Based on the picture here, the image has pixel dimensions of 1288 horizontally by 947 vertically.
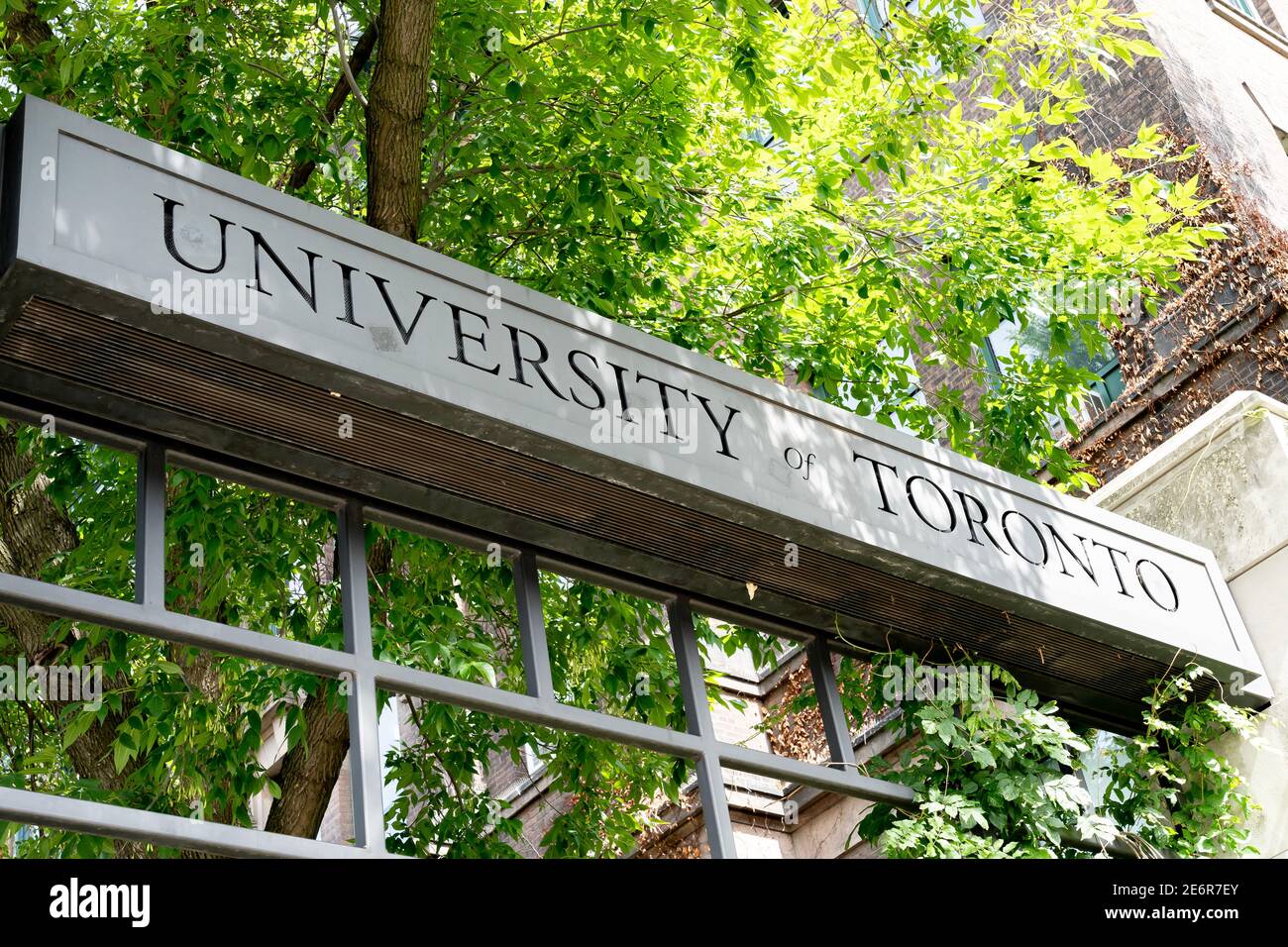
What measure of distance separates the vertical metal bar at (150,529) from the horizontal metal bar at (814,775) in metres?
1.87

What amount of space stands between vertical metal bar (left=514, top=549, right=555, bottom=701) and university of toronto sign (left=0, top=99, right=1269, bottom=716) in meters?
0.40

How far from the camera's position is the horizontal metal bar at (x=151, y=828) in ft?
11.1

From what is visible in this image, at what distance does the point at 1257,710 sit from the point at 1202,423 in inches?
51.1

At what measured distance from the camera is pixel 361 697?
407 cm

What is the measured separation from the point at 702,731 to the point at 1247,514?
2.89m

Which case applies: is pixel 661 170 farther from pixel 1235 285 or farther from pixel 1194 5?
pixel 1194 5

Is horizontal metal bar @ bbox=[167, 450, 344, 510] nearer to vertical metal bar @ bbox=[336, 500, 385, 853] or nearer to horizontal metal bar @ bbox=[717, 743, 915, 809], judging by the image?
vertical metal bar @ bbox=[336, 500, 385, 853]

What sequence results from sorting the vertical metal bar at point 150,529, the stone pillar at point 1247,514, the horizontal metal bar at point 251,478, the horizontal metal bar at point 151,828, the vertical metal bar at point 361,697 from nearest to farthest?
the horizontal metal bar at point 151,828 → the vertical metal bar at point 150,529 → the vertical metal bar at point 361,697 → the horizontal metal bar at point 251,478 → the stone pillar at point 1247,514

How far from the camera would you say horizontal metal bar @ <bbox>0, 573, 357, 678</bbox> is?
3.61 meters

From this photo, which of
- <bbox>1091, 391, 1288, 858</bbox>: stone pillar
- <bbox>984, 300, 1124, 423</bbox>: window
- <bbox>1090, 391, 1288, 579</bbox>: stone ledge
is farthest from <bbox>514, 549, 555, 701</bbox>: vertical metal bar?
<bbox>984, 300, 1124, 423</bbox>: window

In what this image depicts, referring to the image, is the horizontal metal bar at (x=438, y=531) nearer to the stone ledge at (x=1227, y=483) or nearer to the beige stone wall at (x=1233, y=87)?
the stone ledge at (x=1227, y=483)

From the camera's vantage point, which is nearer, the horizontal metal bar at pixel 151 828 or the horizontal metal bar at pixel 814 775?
the horizontal metal bar at pixel 151 828

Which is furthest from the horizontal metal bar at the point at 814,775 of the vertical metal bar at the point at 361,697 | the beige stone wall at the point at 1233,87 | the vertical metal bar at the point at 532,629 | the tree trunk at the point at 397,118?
the beige stone wall at the point at 1233,87

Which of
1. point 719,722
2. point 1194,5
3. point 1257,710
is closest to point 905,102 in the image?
point 1257,710
